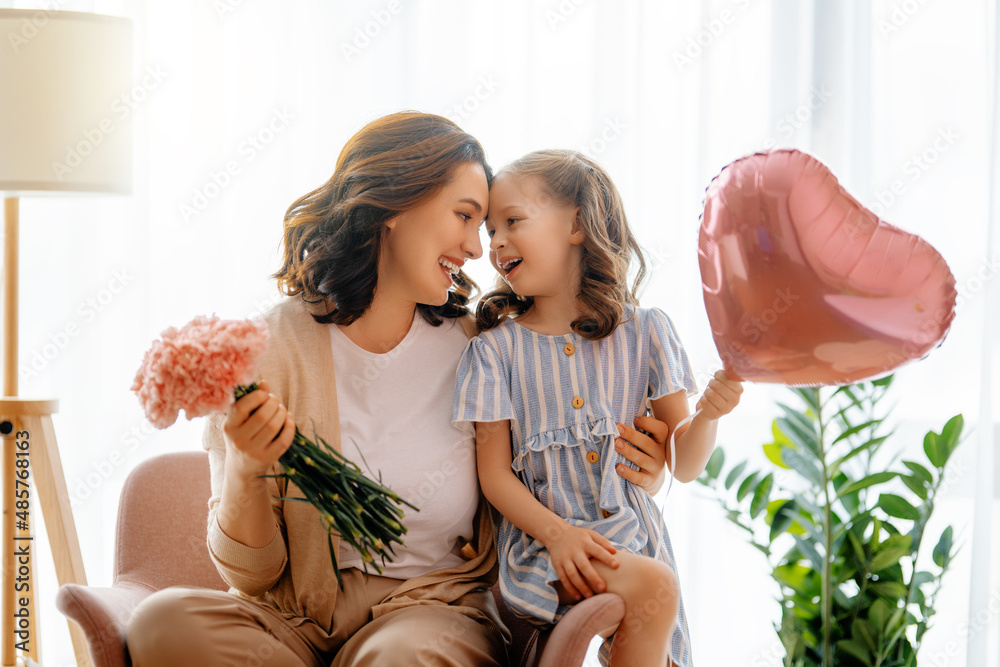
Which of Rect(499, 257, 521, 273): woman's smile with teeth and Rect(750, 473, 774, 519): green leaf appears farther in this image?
Rect(750, 473, 774, 519): green leaf

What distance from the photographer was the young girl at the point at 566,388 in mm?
1346

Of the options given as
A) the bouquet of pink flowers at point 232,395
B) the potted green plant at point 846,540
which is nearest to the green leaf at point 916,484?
the potted green plant at point 846,540

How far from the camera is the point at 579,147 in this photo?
2.22m

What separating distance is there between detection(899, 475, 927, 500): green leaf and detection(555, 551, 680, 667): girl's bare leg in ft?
3.09

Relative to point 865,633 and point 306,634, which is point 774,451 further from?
point 306,634

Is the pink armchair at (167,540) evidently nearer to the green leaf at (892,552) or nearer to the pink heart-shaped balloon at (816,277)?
the pink heart-shaped balloon at (816,277)

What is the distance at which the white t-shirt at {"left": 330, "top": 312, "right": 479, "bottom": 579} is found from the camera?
4.58ft

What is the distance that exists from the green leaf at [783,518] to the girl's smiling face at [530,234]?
91 centimetres

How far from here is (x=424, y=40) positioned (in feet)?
7.54

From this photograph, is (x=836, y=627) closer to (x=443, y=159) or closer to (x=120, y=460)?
(x=443, y=159)

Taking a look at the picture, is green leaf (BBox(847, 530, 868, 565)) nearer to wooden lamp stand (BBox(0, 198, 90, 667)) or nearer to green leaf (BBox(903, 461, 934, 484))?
green leaf (BBox(903, 461, 934, 484))

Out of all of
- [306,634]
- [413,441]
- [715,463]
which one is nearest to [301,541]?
[306,634]

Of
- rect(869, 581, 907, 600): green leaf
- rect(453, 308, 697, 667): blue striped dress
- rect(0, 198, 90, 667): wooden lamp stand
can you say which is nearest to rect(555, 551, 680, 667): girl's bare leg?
rect(453, 308, 697, 667): blue striped dress

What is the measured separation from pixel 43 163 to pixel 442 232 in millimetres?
1044
